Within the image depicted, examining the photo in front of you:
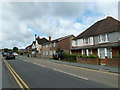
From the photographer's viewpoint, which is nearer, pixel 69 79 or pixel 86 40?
pixel 69 79

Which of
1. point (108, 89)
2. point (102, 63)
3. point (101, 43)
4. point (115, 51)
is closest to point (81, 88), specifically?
point (108, 89)

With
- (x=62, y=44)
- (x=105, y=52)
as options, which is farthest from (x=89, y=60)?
(x=62, y=44)

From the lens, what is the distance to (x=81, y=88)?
6906mm

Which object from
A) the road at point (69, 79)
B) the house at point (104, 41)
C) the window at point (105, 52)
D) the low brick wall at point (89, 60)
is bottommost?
the road at point (69, 79)

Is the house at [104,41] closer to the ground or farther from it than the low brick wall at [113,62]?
farther from it

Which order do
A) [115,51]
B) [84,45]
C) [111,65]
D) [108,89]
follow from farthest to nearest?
[84,45]
[115,51]
[111,65]
[108,89]

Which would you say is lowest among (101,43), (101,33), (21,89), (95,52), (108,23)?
(21,89)

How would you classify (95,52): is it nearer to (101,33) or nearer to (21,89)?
(101,33)

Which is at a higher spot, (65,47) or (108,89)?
(65,47)

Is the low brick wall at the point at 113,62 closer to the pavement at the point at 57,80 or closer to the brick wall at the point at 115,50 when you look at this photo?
the pavement at the point at 57,80

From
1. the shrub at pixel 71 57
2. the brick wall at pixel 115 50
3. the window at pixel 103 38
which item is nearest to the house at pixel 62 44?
the shrub at pixel 71 57

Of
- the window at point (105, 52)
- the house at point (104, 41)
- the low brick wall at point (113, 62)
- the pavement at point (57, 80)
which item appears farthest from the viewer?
the window at point (105, 52)

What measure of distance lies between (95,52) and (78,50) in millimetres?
6621

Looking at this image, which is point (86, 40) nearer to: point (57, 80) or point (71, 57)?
point (71, 57)
